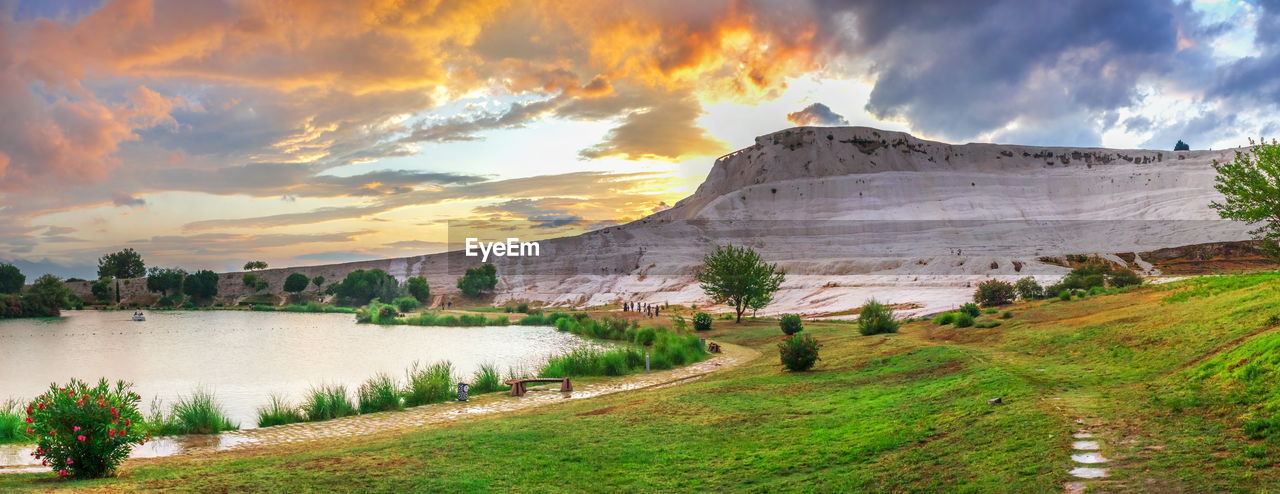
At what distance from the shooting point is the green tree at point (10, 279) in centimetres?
10712

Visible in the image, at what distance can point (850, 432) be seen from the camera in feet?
35.8

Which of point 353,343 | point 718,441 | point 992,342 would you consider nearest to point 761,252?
point 353,343

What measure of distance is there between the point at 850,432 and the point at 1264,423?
479 centimetres

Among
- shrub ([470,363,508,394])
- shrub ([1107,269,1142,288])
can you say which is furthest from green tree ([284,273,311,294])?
shrub ([1107,269,1142,288])

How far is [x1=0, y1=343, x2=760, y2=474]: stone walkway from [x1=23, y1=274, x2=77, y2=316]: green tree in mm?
84325

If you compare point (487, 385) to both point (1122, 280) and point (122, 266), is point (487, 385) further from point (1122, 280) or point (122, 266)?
point (122, 266)

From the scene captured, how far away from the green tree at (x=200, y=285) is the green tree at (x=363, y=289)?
22.8 m

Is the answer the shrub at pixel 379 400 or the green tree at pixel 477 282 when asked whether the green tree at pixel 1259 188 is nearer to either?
the shrub at pixel 379 400

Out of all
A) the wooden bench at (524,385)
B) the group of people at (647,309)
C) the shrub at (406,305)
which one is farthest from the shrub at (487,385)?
the shrub at (406,305)

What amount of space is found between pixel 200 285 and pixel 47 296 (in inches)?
1388

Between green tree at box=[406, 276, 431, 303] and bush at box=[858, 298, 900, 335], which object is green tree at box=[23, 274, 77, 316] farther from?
bush at box=[858, 298, 900, 335]

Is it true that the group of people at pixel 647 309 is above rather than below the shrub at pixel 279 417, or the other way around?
above

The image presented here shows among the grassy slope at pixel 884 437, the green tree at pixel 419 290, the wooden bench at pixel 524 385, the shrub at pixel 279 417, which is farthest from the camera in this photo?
the green tree at pixel 419 290

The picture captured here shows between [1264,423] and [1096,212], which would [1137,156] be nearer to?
[1096,212]
